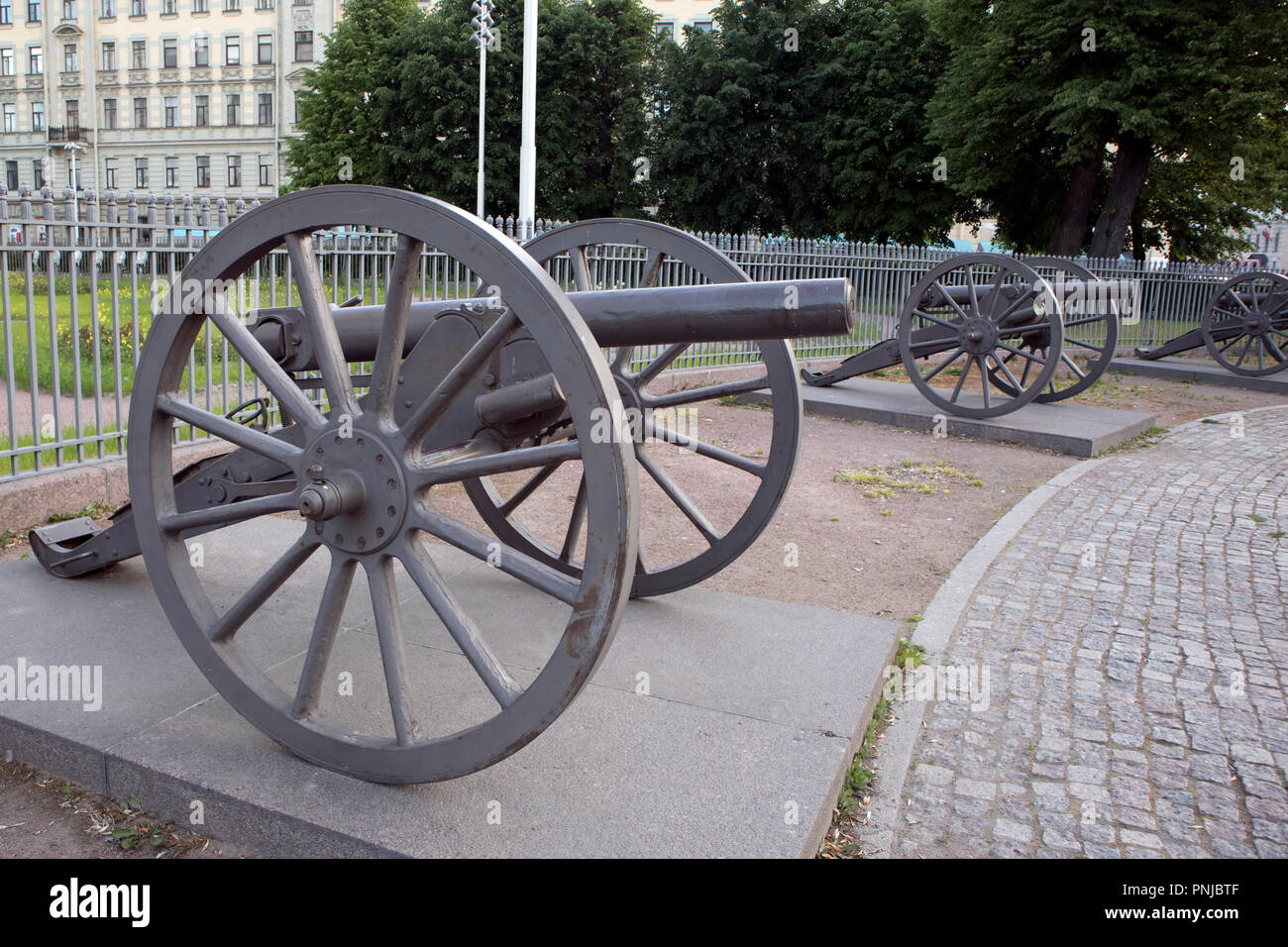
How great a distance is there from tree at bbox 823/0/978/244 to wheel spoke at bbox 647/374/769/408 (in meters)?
27.5

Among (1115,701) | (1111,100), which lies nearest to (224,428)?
(1115,701)

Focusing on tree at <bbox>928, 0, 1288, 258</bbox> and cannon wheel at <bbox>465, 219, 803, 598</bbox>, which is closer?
cannon wheel at <bbox>465, 219, 803, 598</bbox>

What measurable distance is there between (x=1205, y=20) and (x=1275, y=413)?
39.9 feet

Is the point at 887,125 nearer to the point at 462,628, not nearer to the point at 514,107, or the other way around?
the point at 514,107

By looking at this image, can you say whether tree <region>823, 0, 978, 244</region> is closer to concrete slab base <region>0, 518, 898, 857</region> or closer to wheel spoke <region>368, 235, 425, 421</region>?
concrete slab base <region>0, 518, 898, 857</region>

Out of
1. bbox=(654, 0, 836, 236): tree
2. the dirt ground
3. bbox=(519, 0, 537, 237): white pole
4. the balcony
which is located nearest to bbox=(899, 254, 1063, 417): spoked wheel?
the dirt ground

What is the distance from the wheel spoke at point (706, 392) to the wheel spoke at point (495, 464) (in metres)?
Result: 1.66

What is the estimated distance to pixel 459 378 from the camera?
8.52 feet

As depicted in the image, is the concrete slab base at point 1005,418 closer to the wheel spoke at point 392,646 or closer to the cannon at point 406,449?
the cannon at point 406,449

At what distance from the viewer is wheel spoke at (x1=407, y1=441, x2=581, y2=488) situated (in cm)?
249

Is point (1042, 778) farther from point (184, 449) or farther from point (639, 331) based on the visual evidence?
point (184, 449)

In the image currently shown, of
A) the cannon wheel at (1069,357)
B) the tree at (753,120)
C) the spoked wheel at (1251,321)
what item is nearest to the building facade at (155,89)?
the tree at (753,120)

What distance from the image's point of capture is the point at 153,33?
5622cm

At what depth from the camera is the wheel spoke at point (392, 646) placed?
8.65ft
